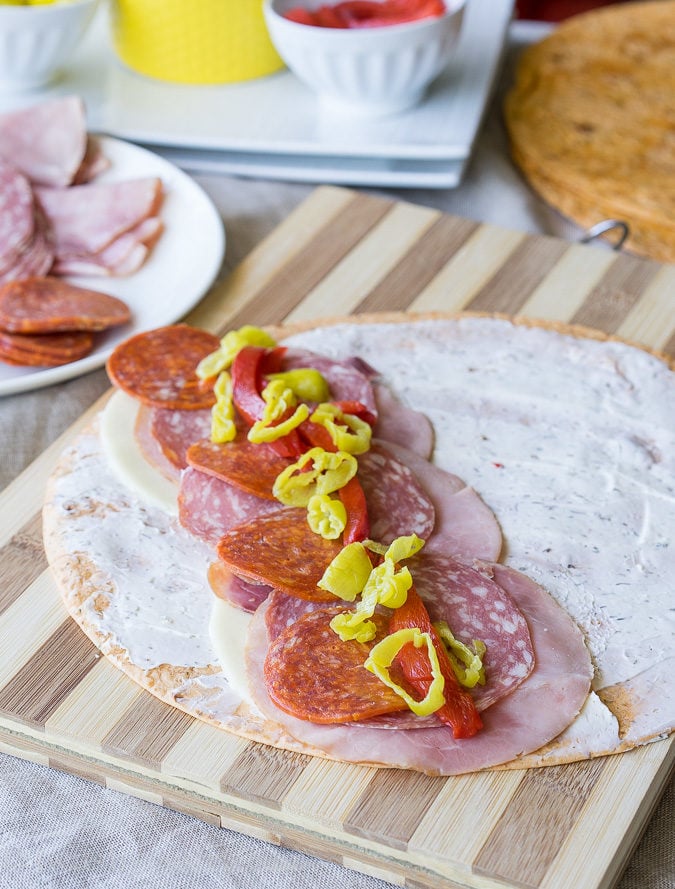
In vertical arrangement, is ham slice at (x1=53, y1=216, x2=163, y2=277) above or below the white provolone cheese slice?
below

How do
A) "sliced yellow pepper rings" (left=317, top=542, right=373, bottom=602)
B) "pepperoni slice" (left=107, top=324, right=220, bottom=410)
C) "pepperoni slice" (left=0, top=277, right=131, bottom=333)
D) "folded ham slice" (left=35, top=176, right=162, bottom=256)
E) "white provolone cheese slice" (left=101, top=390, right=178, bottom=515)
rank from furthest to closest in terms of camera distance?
"folded ham slice" (left=35, top=176, right=162, bottom=256)
"pepperoni slice" (left=0, top=277, right=131, bottom=333)
"pepperoni slice" (left=107, top=324, right=220, bottom=410)
"white provolone cheese slice" (left=101, top=390, right=178, bottom=515)
"sliced yellow pepper rings" (left=317, top=542, right=373, bottom=602)

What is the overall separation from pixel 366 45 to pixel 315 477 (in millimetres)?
1171

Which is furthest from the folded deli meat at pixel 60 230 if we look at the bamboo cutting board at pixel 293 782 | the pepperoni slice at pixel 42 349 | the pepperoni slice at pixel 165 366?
the bamboo cutting board at pixel 293 782

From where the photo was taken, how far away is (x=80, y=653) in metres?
1.43

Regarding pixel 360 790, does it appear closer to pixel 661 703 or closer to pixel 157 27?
pixel 661 703

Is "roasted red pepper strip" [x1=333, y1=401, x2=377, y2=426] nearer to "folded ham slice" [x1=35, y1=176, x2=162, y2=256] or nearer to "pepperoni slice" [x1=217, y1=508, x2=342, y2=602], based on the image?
"pepperoni slice" [x1=217, y1=508, x2=342, y2=602]

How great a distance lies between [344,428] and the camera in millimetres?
1526

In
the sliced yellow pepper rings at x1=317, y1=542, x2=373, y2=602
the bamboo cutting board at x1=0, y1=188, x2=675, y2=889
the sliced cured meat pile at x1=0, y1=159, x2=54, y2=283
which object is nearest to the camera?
the bamboo cutting board at x1=0, y1=188, x2=675, y2=889

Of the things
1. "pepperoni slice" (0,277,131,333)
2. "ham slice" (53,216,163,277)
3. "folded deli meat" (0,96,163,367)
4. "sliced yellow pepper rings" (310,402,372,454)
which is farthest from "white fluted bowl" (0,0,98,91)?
"sliced yellow pepper rings" (310,402,372,454)

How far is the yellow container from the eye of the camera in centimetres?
247

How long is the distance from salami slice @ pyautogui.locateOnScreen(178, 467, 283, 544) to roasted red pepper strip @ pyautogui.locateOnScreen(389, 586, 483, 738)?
0.98ft

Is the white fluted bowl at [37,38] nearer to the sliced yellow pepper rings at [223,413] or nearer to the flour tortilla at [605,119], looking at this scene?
the flour tortilla at [605,119]

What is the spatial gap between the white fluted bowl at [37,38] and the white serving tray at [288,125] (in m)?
0.06

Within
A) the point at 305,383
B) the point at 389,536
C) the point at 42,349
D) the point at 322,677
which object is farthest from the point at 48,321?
the point at 322,677
